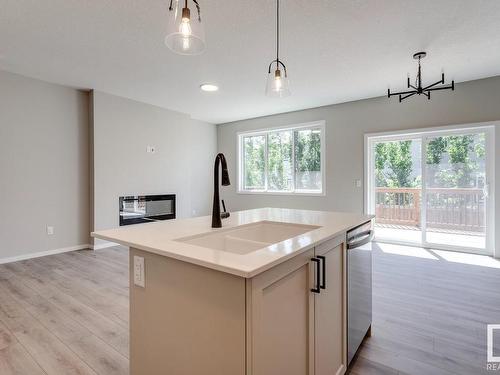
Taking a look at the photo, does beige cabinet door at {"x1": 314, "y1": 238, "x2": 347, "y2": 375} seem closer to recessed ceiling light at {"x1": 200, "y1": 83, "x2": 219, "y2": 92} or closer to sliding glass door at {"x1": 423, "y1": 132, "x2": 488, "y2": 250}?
recessed ceiling light at {"x1": 200, "y1": 83, "x2": 219, "y2": 92}

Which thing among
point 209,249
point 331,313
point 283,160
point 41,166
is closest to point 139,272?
point 209,249

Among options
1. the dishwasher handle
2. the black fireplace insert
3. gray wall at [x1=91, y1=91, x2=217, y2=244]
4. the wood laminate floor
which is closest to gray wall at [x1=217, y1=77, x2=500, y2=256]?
gray wall at [x1=91, y1=91, x2=217, y2=244]

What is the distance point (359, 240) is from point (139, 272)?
4.32 ft

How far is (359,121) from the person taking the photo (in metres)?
5.03

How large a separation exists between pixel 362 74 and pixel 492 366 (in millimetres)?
3359

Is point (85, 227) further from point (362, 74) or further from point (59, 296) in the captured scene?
point (362, 74)

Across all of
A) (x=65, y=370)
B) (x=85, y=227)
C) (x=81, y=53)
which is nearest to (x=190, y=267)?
(x=65, y=370)

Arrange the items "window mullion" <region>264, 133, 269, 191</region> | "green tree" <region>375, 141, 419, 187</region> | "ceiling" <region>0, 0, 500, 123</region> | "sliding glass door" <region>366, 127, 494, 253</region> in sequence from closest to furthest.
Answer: "ceiling" <region>0, 0, 500, 123</region> < "sliding glass door" <region>366, 127, 494, 253</region> < "green tree" <region>375, 141, 419, 187</region> < "window mullion" <region>264, 133, 269, 191</region>

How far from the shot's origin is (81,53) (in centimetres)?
315

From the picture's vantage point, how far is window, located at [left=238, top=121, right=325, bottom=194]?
222 inches

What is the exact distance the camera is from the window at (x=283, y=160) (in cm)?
564

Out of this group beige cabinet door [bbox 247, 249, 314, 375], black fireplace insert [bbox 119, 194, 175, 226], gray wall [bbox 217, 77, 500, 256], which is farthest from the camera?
black fireplace insert [bbox 119, 194, 175, 226]

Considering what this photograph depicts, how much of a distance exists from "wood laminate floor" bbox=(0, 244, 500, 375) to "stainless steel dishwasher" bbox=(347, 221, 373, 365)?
157 millimetres

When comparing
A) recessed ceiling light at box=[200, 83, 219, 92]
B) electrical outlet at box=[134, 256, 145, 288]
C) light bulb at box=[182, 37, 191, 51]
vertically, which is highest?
recessed ceiling light at box=[200, 83, 219, 92]
